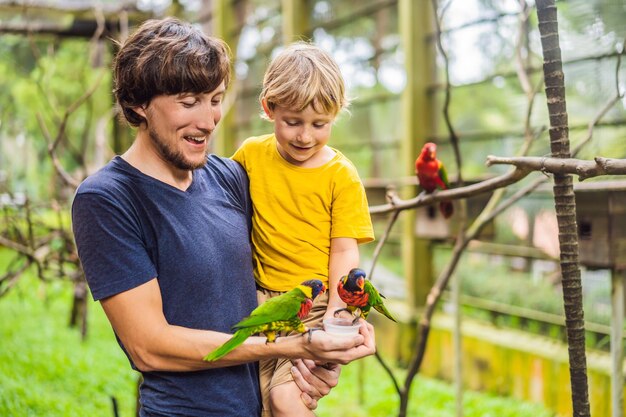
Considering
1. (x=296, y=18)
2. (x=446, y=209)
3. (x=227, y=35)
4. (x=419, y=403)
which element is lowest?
(x=419, y=403)

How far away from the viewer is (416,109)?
5.48 m

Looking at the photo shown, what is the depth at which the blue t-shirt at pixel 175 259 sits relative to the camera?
149 cm

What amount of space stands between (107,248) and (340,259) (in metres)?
0.58

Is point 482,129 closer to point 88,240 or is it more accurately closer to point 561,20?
point 561,20

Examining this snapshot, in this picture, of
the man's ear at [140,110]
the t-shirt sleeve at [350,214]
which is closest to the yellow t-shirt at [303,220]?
the t-shirt sleeve at [350,214]

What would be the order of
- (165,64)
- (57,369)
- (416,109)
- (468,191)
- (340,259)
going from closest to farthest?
(165,64) < (340,259) < (468,191) < (57,369) < (416,109)

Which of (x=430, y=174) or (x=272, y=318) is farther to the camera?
(x=430, y=174)

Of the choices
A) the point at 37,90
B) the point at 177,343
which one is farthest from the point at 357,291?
the point at 37,90

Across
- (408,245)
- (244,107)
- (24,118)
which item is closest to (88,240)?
(408,245)

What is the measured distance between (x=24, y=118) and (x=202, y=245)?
9062 millimetres

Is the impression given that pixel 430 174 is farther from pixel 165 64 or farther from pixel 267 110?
pixel 165 64

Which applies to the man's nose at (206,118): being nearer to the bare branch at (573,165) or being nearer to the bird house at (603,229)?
the bare branch at (573,165)

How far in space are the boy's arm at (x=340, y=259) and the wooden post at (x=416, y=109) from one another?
3.59 m

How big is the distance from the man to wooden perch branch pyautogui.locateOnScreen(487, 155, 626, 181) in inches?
22.7
